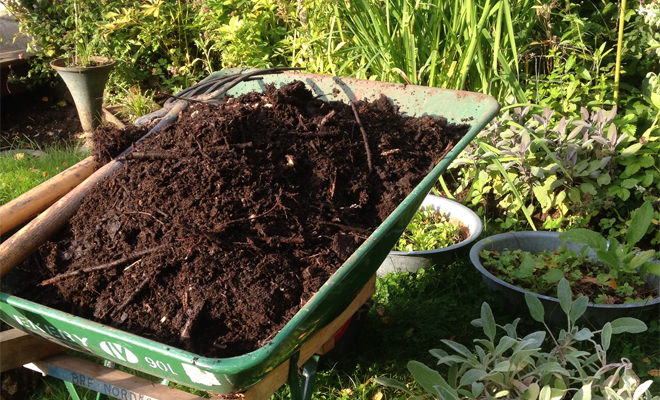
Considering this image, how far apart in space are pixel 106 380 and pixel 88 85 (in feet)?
11.8

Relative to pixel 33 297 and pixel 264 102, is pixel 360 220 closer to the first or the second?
pixel 264 102

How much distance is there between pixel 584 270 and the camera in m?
2.55

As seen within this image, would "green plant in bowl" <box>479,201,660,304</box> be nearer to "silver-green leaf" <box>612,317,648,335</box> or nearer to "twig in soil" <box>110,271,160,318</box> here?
"silver-green leaf" <box>612,317,648,335</box>

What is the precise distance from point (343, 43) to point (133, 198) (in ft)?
7.02

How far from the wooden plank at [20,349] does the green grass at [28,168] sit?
2.17 meters

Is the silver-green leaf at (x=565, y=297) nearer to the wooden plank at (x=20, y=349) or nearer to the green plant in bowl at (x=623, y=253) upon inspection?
the green plant in bowl at (x=623, y=253)

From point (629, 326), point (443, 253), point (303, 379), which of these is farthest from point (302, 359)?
point (443, 253)

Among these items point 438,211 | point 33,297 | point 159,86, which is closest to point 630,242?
point 438,211

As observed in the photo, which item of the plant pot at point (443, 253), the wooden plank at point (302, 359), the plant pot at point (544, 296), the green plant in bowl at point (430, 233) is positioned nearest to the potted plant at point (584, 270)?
the plant pot at point (544, 296)

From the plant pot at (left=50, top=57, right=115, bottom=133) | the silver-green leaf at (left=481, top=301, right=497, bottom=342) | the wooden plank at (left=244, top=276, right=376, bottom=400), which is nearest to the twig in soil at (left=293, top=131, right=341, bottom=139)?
the wooden plank at (left=244, top=276, right=376, bottom=400)

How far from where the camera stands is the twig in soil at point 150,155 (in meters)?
1.62

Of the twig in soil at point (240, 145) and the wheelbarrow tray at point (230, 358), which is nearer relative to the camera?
the wheelbarrow tray at point (230, 358)

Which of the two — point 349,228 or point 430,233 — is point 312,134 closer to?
point 349,228

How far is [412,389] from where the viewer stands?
2154 mm
